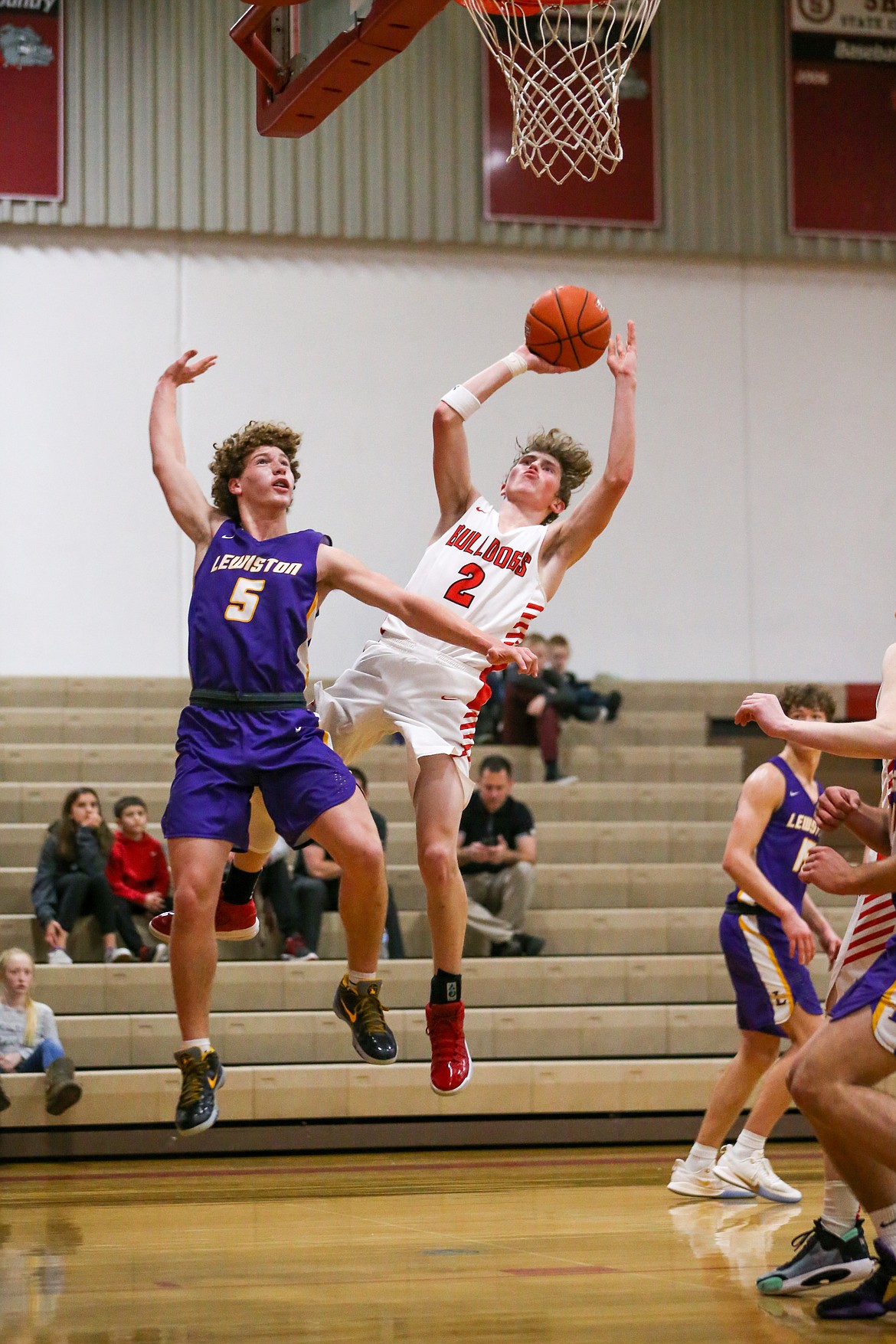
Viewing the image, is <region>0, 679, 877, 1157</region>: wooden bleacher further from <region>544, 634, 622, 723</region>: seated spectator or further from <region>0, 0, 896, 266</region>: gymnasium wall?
<region>0, 0, 896, 266</region>: gymnasium wall

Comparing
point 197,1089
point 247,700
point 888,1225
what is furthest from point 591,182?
point 888,1225

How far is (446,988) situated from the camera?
5.30m

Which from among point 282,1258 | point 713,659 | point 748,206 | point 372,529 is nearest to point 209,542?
point 282,1258

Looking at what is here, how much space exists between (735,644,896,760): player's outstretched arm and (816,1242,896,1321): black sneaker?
143 cm

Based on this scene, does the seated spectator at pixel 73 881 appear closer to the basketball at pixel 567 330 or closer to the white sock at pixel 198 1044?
the white sock at pixel 198 1044

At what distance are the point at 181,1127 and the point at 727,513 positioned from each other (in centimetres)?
1059

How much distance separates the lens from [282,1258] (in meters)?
5.43

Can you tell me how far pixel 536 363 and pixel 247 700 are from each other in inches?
61.2

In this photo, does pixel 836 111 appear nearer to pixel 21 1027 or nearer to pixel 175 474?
pixel 21 1027

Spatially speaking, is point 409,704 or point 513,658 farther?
point 409,704

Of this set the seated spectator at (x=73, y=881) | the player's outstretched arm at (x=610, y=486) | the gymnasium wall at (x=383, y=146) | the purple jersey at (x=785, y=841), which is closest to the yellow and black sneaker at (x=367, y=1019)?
the player's outstretched arm at (x=610, y=486)

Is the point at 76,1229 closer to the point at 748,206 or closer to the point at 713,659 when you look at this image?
the point at 713,659

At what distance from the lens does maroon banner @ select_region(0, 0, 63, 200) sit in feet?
42.9

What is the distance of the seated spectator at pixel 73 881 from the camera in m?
8.92
